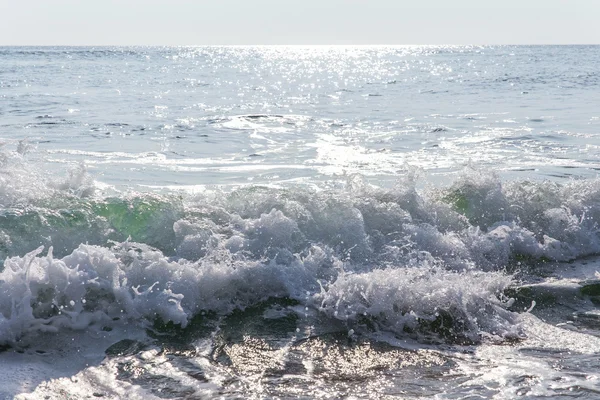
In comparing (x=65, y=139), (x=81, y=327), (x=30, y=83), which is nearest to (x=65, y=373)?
(x=81, y=327)

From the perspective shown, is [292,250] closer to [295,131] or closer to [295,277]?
[295,277]

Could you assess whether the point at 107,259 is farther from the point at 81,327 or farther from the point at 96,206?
the point at 96,206

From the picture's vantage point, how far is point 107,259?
217 inches

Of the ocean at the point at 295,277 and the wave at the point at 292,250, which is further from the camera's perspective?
the wave at the point at 292,250

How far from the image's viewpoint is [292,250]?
677cm

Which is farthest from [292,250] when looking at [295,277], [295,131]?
[295,131]

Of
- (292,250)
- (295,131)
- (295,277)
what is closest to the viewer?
(295,277)

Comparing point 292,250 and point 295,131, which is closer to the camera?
point 292,250

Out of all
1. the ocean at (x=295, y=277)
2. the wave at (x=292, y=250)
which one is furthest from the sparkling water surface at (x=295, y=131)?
the wave at (x=292, y=250)

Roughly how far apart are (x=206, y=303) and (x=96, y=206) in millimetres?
2318

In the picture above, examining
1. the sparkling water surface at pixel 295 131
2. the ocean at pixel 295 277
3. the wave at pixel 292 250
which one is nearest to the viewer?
the ocean at pixel 295 277

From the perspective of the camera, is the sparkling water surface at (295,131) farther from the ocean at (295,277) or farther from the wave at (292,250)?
the wave at (292,250)

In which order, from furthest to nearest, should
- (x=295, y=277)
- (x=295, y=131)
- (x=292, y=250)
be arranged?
(x=295, y=131) < (x=292, y=250) < (x=295, y=277)

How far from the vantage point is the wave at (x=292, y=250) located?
5223 mm
